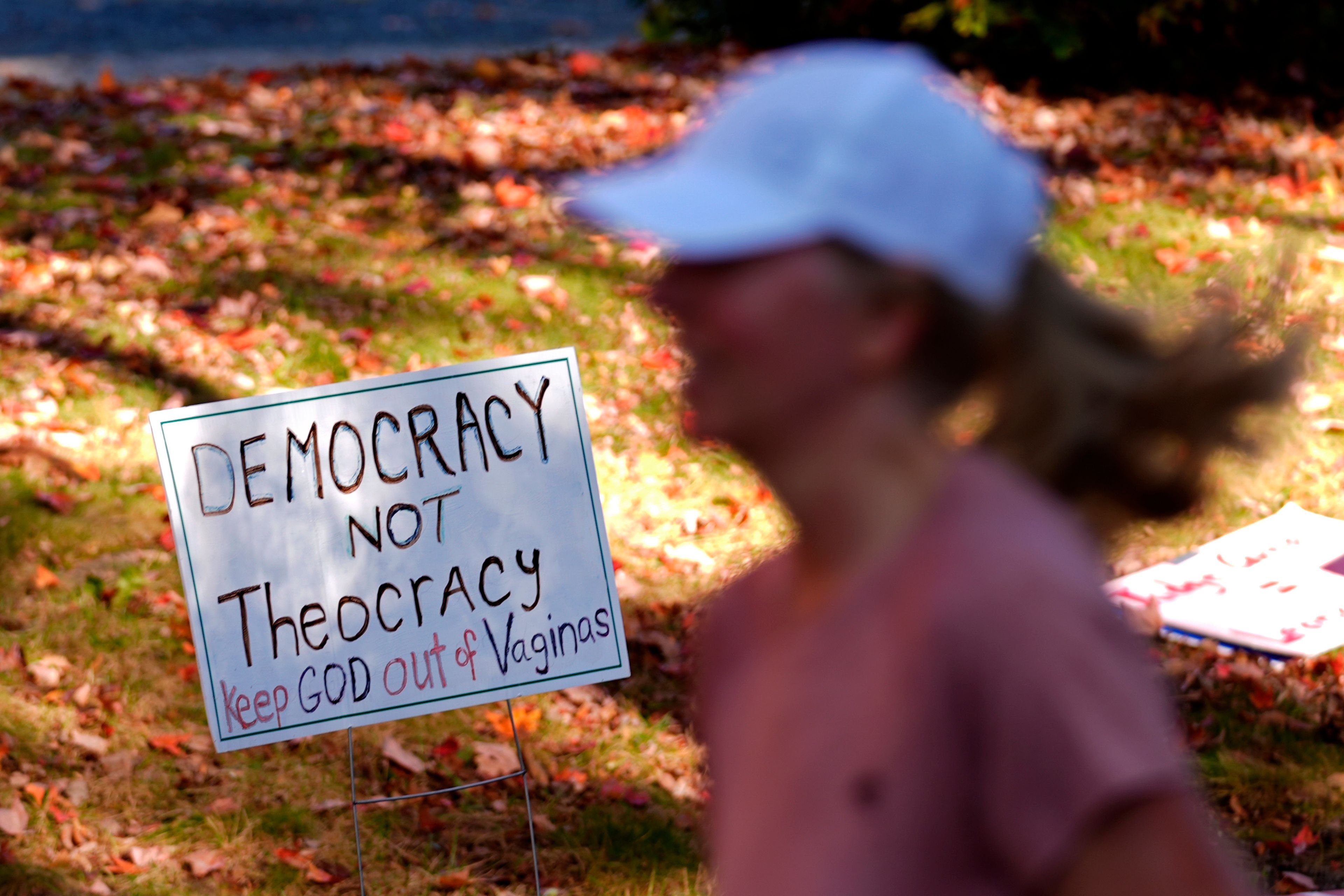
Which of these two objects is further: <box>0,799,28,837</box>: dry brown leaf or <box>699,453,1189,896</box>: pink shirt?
<box>0,799,28,837</box>: dry brown leaf

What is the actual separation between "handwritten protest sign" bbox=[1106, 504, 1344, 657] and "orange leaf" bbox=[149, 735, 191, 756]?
96.9 inches

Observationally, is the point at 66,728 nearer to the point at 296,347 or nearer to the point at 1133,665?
the point at 296,347

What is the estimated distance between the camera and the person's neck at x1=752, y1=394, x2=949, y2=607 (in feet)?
3.04

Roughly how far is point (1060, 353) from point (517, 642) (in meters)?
2.04

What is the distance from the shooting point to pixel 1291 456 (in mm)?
4473

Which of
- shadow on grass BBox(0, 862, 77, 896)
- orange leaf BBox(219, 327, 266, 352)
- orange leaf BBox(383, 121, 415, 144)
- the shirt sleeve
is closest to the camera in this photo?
the shirt sleeve

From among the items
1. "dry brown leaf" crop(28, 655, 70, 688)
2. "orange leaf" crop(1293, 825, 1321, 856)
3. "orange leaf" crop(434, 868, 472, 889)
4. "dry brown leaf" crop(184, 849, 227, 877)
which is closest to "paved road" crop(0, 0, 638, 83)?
"dry brown leaf" crop(28, 655, 70, 688)

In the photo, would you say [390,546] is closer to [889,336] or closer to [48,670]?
[48,670]

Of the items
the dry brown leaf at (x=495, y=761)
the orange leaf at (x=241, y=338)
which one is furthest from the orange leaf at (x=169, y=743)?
the orange leaf at (x=241, y=338)

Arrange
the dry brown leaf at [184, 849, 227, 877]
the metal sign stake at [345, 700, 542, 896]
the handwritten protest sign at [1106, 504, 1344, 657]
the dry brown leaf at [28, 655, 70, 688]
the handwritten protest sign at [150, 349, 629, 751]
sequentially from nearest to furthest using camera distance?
1. the handwritten protest sign at [150, 349, 629, 751]
2. the metal sign stake at [345, 700, 542, 896]
3. the dry brown leaf at [184, 849, 227, 877]
4. the handwritten protest sign at [1106, 504, 1344, 657]
5. the dry brown leaf at [28, 655, 70, 688]

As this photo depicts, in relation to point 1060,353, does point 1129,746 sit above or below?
below

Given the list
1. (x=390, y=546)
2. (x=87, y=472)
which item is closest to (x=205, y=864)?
(x=390, y=546)

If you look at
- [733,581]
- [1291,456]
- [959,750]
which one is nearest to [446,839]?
[733,581]

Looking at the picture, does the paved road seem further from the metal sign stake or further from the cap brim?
the cap brim
